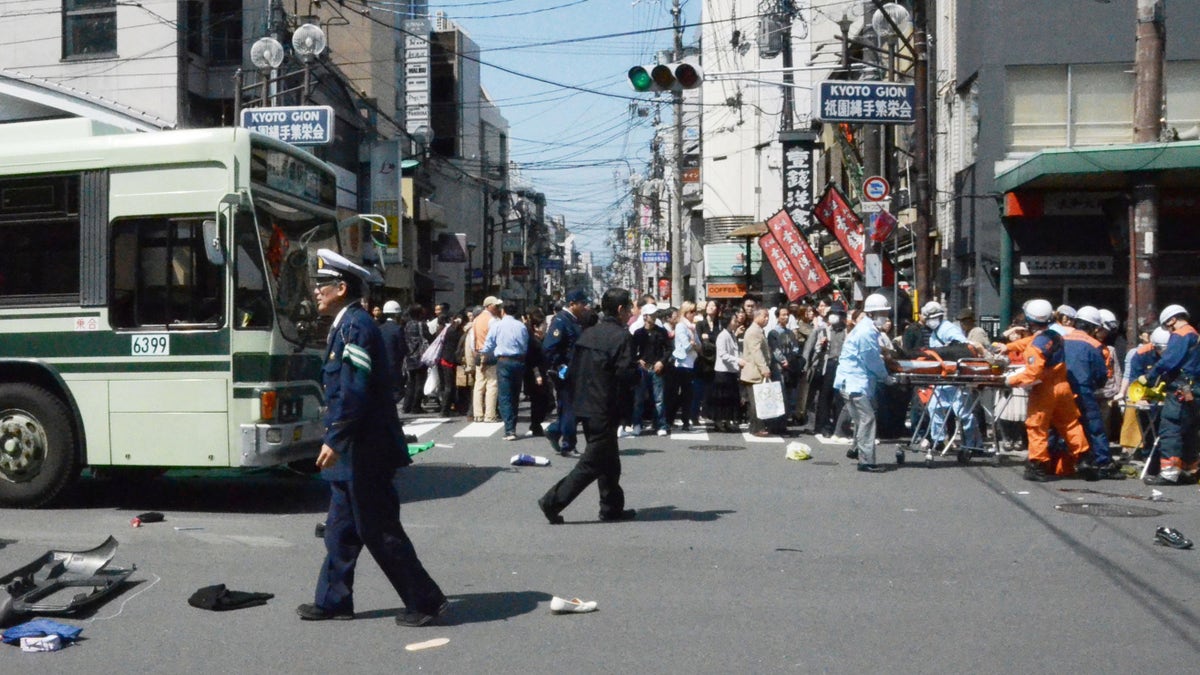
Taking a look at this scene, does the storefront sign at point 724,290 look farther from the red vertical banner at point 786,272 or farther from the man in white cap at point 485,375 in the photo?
the man in white cap at point 485,375

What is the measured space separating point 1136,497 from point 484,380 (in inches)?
406

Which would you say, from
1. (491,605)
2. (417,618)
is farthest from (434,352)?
(417,618)

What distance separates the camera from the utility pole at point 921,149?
21750 mm

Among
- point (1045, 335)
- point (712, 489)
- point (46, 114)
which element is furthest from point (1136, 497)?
point (46, 114)

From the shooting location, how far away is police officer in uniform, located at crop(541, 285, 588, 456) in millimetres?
15586

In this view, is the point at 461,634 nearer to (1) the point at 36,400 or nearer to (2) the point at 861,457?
(1) the point at 36,400

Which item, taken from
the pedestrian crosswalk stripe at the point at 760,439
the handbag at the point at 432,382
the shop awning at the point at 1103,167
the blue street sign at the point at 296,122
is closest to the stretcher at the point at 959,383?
the pedestrian crosswalk stripe at the point at 760,439

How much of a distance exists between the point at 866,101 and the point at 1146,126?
5.77 meters

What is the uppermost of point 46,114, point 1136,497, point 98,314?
point 46,114

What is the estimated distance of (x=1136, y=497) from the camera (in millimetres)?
12469

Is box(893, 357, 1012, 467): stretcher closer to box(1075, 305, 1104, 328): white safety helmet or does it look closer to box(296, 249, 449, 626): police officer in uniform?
box(1075, 305, 1104, 328): white safety helmet

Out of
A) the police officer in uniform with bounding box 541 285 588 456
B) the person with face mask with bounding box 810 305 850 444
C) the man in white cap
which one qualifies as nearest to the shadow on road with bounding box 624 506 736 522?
the police officer in uniform with bounding box 541 285 588 456

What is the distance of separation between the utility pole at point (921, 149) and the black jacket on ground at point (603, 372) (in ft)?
40.9

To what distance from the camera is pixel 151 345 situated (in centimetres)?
1078
